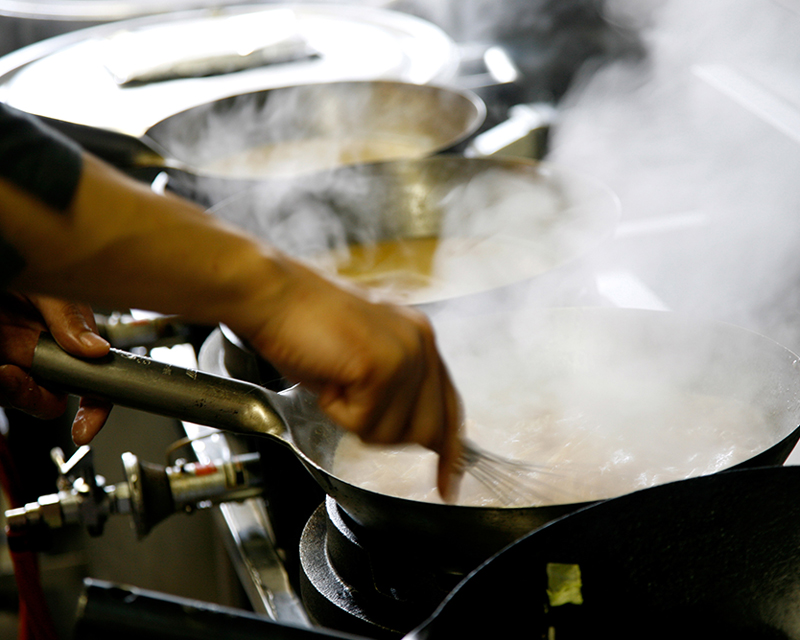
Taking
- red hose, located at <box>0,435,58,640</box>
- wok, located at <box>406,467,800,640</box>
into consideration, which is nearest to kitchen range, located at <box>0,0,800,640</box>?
wok, located at <box>406,467,800,640</box>

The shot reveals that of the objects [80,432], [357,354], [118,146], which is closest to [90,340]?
[80,432]

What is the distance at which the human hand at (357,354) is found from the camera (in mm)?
647

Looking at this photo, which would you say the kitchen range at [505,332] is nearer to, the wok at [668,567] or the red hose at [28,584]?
the wok at [668,567]

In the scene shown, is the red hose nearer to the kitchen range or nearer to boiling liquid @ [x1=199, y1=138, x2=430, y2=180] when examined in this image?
the kitchen range

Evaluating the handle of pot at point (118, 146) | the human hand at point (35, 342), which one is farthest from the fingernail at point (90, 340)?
the handle of pot at point (118, 146)

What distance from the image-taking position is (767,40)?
148cm

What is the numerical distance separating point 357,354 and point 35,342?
0.49 metres

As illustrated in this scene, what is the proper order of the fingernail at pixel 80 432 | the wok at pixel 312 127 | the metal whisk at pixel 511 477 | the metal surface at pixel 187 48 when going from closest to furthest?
1. the metal whisk at pixel 511 477
2. the fingernail at pixel 80 432
3. the wok at pixel 312 127
4. the metal surface at pixel 187 48

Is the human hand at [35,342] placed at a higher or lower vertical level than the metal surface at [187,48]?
higher

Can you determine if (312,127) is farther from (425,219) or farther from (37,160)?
(37,160)

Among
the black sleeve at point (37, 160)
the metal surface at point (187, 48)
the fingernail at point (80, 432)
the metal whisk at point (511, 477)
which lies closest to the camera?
the black sleeve at point (37, 160)

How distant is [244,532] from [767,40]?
1273 millimetres

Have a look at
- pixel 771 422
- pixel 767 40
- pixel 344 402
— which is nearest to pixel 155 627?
pixel 344 402

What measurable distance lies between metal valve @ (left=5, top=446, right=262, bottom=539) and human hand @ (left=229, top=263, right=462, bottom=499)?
445 millimetres
